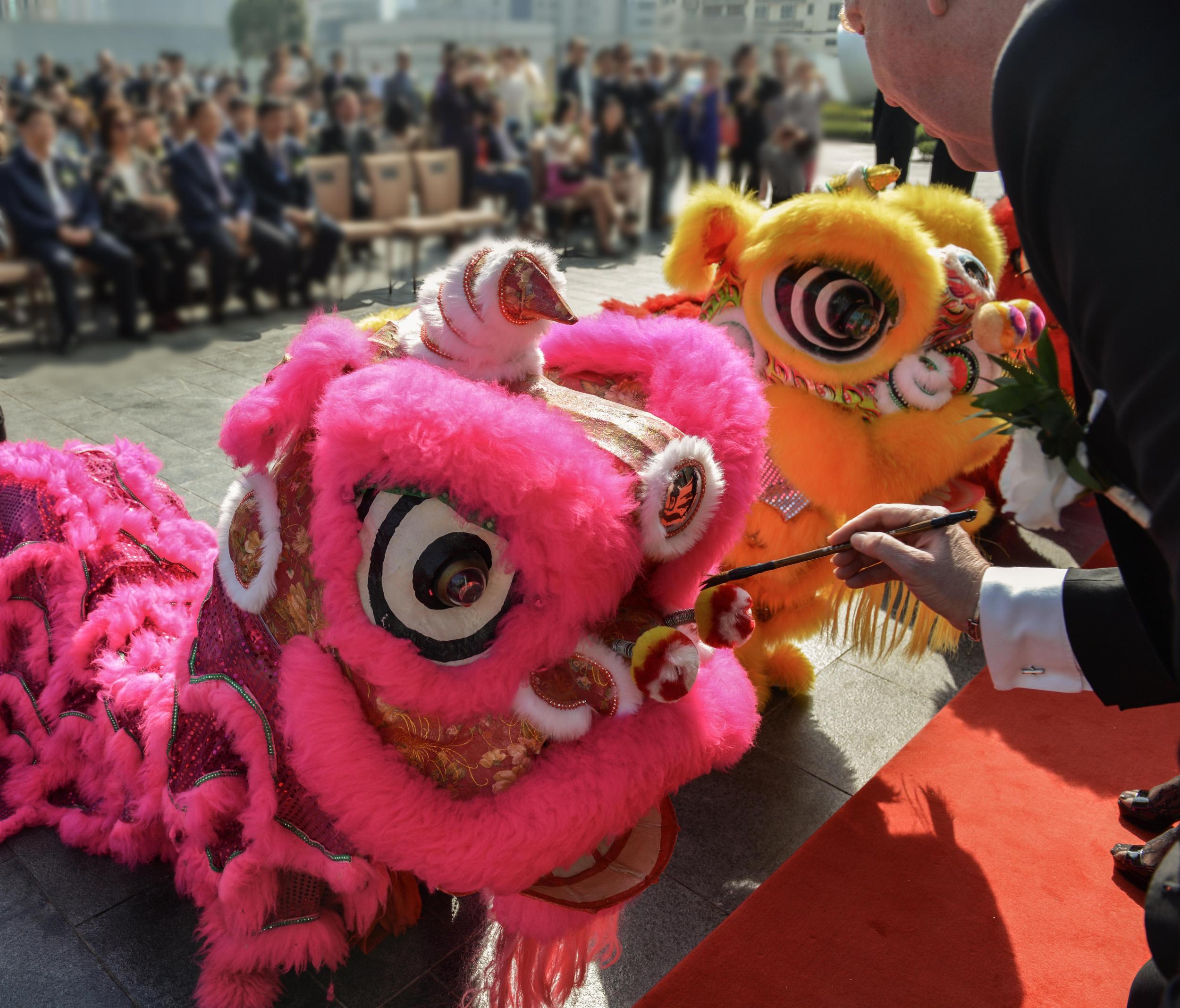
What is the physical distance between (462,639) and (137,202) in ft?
3.34

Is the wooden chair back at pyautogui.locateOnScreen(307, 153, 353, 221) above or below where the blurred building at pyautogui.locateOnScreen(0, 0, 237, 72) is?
below

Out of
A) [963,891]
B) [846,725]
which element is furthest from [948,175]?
[963,891]

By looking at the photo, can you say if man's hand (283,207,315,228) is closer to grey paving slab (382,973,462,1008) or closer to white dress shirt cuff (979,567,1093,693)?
white dress shirt cuff (979,567,1093,693)

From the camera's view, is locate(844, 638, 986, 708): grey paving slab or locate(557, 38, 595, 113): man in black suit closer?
locate(557, 38, 595, 113): man in black suit

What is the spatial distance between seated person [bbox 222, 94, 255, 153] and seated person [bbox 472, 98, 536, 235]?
9 centimetres

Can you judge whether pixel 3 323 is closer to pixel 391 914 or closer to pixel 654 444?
pixel 654 444

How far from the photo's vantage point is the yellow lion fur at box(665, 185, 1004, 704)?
6.88 ft

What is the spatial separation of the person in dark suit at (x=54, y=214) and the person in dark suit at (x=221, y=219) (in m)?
0.03

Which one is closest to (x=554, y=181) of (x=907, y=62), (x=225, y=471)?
(x=907, y=62)

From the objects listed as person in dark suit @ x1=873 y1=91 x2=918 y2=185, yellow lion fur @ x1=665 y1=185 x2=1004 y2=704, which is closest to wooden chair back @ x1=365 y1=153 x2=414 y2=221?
yellow lion fur @ x1=665 y1=185 x2=1004 y2=704

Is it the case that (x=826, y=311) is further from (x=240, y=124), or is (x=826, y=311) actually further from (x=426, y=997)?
(x=240, y=124)

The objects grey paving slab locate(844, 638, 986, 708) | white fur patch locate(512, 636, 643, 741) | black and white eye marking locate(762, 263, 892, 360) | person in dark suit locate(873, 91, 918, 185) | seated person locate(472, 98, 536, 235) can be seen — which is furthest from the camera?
person in dark suit locate(873, 91, 918, 185)

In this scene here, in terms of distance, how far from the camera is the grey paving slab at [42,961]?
1.64 meters

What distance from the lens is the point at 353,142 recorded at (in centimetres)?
37
